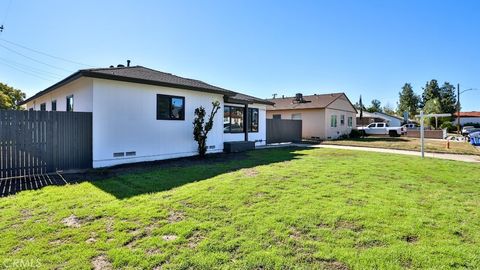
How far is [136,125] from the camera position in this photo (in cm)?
955

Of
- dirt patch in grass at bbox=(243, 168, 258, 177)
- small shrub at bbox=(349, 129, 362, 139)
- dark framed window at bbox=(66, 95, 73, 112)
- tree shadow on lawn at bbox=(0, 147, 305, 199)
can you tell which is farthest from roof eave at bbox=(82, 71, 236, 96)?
small shrub at bbox=(349, 129, 362, 139)

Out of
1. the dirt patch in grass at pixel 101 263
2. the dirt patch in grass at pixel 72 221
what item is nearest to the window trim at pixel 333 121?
the dirt patch in grass at pixel 72 221

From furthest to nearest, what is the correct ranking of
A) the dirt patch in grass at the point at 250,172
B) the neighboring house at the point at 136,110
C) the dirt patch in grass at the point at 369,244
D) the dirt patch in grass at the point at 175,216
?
1. the neighboring house at the point at 136,110
2. the dirt patch in grass at the point at 250,172
3. the dirt patch in grass at the point at 175,216
4. the dirt patch in grass at the point at 369,244

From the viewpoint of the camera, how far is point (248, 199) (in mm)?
5004

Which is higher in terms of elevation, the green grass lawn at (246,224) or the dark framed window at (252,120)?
the dark framed window at (252,120)

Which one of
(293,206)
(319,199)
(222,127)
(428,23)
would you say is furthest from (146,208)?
(428,23)

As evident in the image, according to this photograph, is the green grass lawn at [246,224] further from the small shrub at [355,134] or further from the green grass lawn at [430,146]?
the small shrub at [355,134]

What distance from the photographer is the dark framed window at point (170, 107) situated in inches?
406

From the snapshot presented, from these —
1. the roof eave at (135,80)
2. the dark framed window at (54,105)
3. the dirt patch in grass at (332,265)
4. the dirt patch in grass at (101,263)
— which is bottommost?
the dirt patch in grass at (101,263)

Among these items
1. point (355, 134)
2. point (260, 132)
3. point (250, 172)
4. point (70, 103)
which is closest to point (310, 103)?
point (355, 134)

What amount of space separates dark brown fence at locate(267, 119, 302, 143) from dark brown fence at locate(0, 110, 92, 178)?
12794mm

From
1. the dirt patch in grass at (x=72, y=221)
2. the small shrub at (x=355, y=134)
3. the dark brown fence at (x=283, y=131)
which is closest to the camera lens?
the dirt patch in grass at (x=72, y=221)

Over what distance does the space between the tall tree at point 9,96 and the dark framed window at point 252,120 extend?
3149cm

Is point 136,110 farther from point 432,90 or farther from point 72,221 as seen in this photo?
point 432,90
